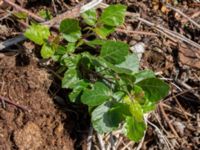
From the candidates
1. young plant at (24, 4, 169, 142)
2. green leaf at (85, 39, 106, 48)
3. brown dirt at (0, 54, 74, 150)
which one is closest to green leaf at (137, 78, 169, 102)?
young plant at (24, 4, 169, 142)

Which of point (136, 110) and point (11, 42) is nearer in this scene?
point (136, 110)

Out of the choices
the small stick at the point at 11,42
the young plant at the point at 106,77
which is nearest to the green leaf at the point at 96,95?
the young plant at the point at 106,77

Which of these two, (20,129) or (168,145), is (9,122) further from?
(168,145)

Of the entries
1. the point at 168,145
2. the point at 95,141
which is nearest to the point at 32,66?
the point at 95,141

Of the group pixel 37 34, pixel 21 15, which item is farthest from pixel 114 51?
pixel 21 15

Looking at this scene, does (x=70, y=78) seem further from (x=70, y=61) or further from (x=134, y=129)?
(x=134, y=129)

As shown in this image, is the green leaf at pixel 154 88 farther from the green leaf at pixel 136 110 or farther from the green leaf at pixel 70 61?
the green leaf at pixel 70 61

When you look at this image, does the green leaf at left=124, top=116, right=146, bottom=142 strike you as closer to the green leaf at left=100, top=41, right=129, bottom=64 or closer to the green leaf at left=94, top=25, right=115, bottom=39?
the green leaf at left=100, top=41, right=129, bottom=64
